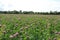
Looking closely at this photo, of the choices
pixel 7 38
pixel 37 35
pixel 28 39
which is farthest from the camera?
pixel 37 35

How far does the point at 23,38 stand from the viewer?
12.8 ft

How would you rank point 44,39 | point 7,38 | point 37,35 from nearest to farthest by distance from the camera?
1. point 7,38
2. point 44,39
3. point 37,35

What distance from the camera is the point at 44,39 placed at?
169 inches

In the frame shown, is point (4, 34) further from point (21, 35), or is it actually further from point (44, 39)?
point (44, 39)

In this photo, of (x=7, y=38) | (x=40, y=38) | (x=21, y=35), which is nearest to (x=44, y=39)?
(x=40, y=38)

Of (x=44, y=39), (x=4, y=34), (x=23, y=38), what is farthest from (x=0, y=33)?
(x=44, y=39)

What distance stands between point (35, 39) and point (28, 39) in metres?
0.64

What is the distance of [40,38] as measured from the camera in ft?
14.6

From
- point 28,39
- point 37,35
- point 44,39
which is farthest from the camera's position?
point 37,35

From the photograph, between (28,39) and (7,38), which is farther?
(7,38)

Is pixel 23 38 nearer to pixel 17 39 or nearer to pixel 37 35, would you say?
pixel 17 39

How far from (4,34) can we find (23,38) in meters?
0.36

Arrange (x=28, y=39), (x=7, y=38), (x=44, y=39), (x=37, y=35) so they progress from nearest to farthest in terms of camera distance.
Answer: (x=28, y=39)
(x=7, y=38)
(x=44, y=39)
(x=37, y=35)

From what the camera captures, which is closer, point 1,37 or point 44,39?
point 1,37
